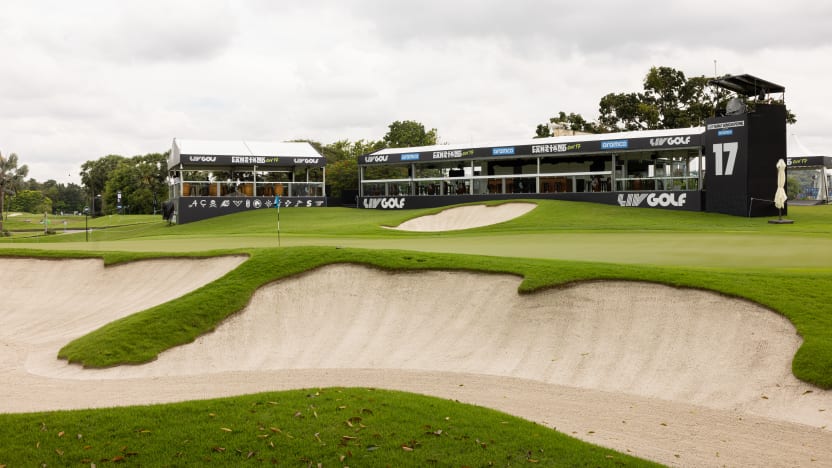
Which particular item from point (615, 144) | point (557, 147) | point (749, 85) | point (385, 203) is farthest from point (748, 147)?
point (385, 203)

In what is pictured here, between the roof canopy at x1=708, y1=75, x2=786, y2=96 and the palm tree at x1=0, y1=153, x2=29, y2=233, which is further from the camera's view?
the palm tree at x1=0, y1=153, x2=29, y2=233

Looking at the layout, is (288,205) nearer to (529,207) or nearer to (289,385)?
(529,207)

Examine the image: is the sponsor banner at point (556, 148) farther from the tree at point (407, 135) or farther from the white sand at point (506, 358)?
the tree at point (407, 135)

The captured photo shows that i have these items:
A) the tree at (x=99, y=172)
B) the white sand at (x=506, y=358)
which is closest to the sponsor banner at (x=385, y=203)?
the white sand at (x=506, y=358)

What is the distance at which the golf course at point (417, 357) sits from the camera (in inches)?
316

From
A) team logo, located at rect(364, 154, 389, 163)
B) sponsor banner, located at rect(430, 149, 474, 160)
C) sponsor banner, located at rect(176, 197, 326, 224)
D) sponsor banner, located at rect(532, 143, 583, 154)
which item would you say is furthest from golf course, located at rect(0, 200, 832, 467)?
team logo, located at rect(364, 154, 389, 163)

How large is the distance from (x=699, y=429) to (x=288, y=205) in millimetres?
55089

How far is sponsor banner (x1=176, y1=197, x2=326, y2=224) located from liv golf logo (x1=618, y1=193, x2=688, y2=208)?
27047 mm

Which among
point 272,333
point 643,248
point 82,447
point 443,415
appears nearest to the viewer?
point 82,447

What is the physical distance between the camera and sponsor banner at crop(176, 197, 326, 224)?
196 ft

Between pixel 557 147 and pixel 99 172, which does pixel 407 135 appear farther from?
pixel 99 172

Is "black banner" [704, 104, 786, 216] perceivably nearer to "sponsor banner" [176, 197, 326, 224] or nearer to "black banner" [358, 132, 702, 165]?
"black banner" [358, 132, 702, 165]

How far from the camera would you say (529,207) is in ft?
153

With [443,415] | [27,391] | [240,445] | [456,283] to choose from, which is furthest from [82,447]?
[456,283]
